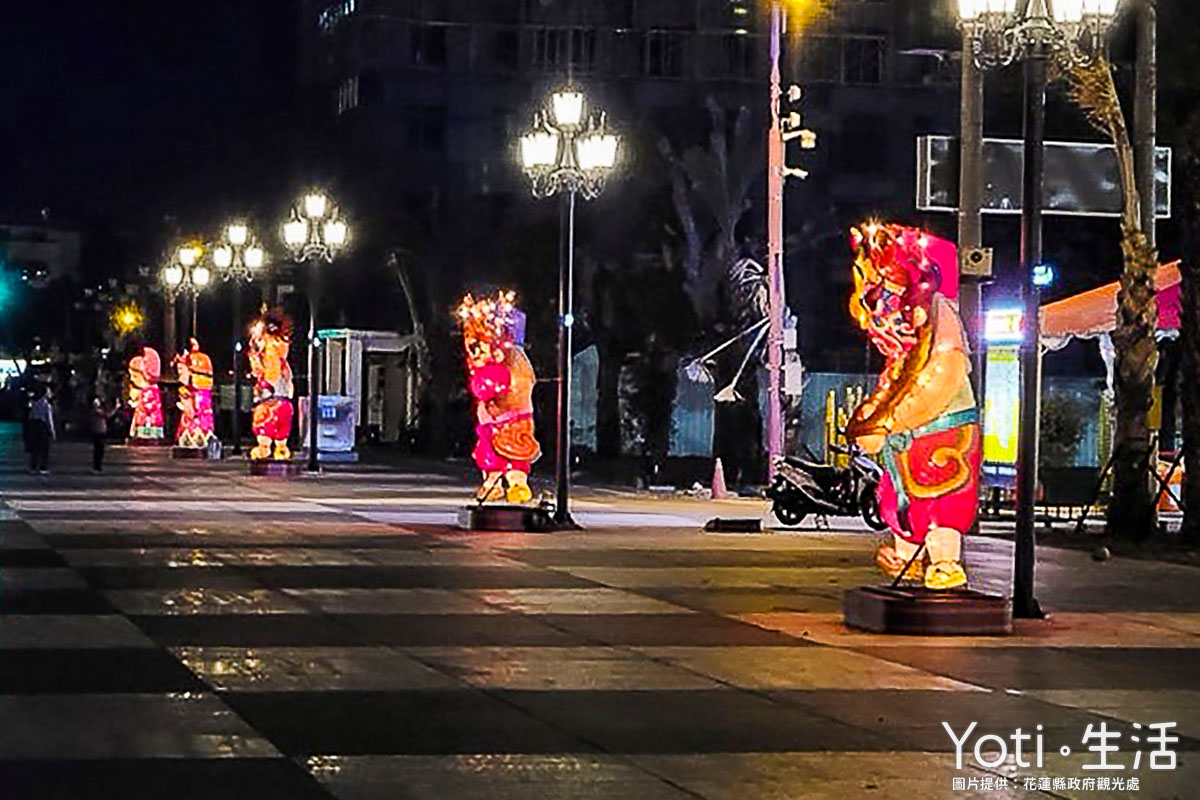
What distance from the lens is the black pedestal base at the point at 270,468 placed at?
45312 mm

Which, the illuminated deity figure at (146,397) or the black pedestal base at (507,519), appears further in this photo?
the illuminated deity figure at (146,397)

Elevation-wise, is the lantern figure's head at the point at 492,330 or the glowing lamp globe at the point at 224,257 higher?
the glowing lamp globe at the point at 224,257

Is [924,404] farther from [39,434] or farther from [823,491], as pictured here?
[39,434]

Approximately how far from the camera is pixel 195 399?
5494cm

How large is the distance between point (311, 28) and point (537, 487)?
48309 millimetres

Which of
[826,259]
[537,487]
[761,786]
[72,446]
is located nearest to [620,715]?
[761,786]

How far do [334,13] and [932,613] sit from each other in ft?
226

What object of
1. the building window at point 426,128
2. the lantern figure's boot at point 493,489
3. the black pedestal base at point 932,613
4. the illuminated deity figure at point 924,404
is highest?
the building window at point 426,128

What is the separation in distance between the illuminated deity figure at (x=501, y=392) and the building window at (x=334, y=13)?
175 feet

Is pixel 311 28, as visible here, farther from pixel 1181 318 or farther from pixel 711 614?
pixel 711 614

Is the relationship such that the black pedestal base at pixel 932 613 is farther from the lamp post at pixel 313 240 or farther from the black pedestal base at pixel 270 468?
the black pedestal base at pixel 270 468

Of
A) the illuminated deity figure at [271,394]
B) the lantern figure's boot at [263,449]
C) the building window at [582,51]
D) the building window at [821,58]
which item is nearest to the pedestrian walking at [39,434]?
the lantern figure's boot at [263,449]

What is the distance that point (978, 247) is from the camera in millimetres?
28281

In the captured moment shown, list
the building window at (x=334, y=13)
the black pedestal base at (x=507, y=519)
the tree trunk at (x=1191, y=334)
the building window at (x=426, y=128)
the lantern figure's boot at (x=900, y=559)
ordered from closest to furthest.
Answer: the lantern figure's boot at (x=900, y=559), the tree trunk at (x=1191, y=334), the black pedestal base at (x=507, y=519), the building window at (x=426, y=128), the building window at (x=334, y=13)
